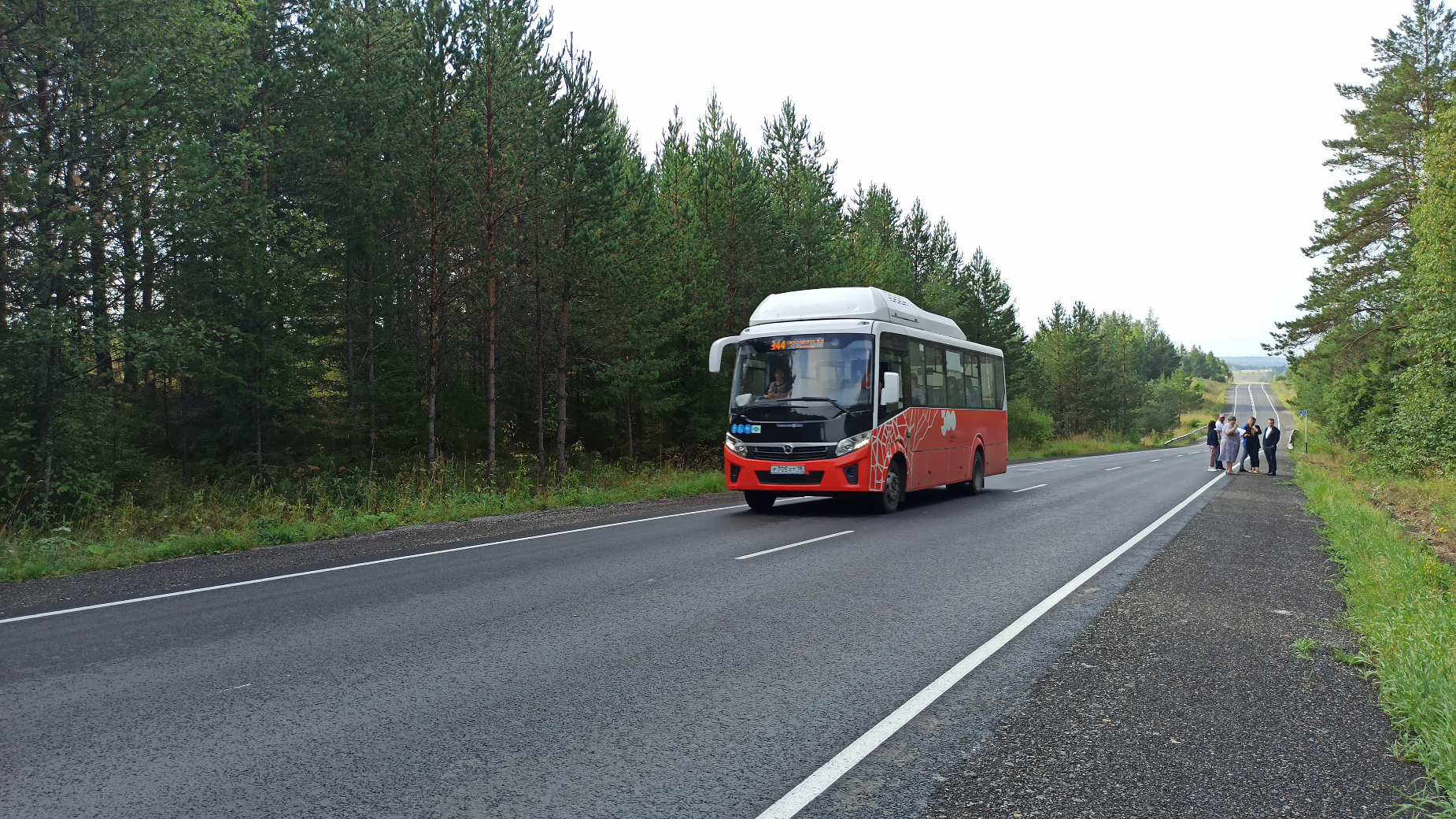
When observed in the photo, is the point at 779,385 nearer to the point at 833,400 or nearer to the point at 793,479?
the point at 833,400

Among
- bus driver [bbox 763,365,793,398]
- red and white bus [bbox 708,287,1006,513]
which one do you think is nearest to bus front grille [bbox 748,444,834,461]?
red and white bus [bbox 708,287,1006,513]

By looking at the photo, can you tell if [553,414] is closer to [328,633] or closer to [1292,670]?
[328,633]

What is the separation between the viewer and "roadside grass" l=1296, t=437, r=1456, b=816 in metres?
3.82

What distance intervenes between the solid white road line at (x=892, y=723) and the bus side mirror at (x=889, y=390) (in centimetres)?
615

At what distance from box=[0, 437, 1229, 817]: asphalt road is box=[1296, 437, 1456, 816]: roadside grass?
179cm

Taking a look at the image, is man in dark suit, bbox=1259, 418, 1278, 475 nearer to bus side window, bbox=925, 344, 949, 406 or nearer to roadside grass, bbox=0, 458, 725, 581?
bus side window, bbox=925, 344, 949, 406

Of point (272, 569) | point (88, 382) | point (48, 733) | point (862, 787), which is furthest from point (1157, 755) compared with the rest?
point (88, 382)

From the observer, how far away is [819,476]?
A: 13453 millimetres

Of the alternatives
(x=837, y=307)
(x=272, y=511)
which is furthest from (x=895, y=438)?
(x=272, y=511)

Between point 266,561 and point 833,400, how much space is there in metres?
8.38

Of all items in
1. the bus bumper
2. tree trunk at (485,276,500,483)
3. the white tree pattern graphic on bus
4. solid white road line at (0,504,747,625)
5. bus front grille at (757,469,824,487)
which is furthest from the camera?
tree trunk at (485,276,500,483)

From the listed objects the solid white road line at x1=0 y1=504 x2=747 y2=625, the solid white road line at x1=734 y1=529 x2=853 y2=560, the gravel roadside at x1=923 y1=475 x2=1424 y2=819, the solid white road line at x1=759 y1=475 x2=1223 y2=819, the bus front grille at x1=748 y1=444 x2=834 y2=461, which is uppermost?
the bus front grille at x1=748 y1=444 x2=834 y2=461

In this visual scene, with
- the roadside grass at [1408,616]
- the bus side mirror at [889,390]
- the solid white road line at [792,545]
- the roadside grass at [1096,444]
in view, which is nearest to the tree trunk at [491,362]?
the bus side mirror at [889,390]

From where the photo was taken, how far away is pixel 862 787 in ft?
11.4
